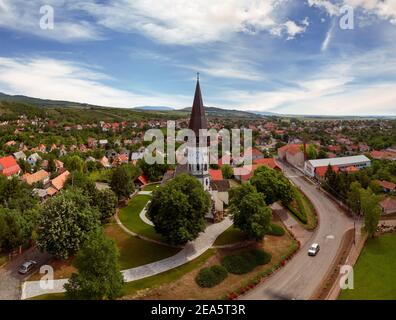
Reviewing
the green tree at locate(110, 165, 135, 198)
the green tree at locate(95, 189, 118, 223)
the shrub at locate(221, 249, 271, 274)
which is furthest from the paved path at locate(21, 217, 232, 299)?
the green tree at locate(110, 165, 135, 198)

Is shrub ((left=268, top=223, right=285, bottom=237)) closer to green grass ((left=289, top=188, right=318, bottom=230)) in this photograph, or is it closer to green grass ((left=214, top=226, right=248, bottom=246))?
green grass ((left=214, top=226, right=248, bottom=246))

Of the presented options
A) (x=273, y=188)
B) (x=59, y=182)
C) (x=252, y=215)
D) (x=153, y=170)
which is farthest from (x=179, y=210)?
(x=59, y=182)

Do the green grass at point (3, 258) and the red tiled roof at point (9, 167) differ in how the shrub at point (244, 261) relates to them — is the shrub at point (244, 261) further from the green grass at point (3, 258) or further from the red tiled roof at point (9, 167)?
the red tiled roof at point (9, 167)

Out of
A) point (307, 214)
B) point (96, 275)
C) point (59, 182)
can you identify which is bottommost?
point (307, 214)

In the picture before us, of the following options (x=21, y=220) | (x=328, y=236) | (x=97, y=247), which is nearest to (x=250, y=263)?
(x=328, y=236)

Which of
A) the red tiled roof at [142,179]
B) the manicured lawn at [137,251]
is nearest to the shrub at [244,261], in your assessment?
the manicured lawn at [137,251]

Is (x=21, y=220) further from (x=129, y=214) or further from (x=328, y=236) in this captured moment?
(x=328, y=236)

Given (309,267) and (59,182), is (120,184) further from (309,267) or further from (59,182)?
(309,267)
